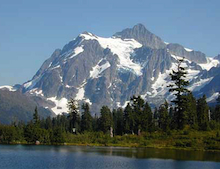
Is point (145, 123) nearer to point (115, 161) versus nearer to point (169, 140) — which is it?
point (169, 140)

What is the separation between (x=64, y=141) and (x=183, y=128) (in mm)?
40866

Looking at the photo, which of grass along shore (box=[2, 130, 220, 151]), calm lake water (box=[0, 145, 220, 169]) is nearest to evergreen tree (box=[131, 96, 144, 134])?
grass along shore (box=[2, 130, 220, 151])

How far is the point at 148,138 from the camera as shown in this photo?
121 m

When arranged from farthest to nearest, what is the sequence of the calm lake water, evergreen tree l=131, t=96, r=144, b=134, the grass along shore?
evergreen tree l=131, t=96, r=144, b=134 → the grass along shore → the calm lake water

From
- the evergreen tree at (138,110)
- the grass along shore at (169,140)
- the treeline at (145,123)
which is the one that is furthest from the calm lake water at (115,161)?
the evergreen tree at (138,110)

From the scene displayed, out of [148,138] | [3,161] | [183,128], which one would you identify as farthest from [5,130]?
[3,161]

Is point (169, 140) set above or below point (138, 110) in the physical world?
below

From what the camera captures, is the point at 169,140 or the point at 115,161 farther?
the point at 169,140

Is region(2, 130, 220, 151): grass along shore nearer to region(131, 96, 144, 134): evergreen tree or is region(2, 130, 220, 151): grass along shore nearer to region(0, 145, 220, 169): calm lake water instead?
region(131, 96, 144, 134): evergreen tree

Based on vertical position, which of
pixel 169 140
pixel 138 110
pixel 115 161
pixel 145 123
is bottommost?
pixel 115 161

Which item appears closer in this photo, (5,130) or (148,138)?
(148,138)

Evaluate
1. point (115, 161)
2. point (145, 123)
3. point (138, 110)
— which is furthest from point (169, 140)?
point (115, 161)

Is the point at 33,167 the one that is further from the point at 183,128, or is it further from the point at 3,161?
the point at 183,128

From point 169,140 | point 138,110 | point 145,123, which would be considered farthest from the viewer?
point 138,110
